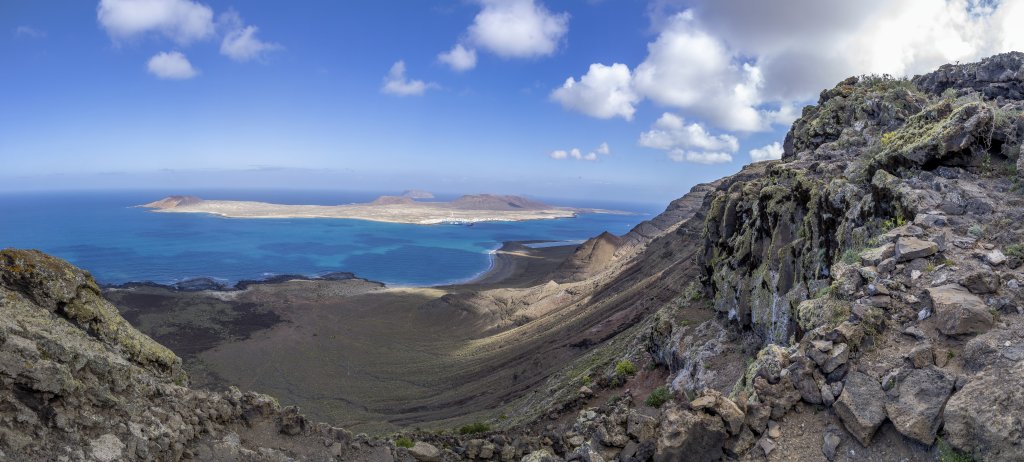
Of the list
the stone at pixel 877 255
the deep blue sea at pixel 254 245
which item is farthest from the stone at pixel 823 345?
the deep blue sea at pixel 254 245

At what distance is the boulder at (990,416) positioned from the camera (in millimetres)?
4695

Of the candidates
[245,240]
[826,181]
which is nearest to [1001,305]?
[826,181]

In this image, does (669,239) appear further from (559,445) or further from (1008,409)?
(1008,409)

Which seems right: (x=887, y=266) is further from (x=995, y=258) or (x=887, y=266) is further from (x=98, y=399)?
(x=98, y=399)

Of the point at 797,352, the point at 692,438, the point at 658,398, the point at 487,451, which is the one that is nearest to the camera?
the point at 692,438

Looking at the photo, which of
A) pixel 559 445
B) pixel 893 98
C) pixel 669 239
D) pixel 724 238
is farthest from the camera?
pixel 669 239

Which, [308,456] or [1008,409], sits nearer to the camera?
[1008,409]

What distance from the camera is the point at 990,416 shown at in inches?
192

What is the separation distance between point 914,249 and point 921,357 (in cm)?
258

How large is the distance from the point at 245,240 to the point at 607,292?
10335 centimetres

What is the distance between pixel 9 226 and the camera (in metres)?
140

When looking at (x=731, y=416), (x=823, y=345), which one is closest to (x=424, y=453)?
(x=731, y=416)

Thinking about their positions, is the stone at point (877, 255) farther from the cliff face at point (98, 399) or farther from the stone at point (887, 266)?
the cliff face at point (98, 399)

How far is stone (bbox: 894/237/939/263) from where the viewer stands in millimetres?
7609
